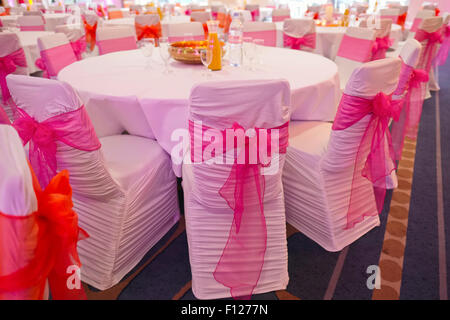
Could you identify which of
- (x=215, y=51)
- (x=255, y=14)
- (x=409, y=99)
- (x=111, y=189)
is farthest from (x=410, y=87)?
(x=255, y=14)

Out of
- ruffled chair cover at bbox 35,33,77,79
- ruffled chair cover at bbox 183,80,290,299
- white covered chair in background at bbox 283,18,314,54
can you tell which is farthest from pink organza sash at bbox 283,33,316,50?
ruffled chair cover at bbox 183,80,290,299

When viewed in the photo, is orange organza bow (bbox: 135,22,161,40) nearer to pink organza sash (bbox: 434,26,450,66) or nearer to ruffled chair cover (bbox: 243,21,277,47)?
ruffled chair cover (bbox: 243,21,277,47)

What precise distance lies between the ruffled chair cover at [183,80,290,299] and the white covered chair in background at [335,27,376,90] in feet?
5.46

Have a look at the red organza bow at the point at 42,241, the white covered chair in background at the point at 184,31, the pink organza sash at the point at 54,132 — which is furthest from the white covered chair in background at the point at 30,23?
the red organza bow at the point at 42,241

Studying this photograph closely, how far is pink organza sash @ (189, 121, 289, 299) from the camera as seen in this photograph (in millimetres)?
1166

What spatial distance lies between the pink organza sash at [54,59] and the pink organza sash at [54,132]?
4.32ft

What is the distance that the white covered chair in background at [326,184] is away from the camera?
1.49m

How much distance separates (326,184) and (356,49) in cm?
172

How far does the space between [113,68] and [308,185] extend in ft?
4.54

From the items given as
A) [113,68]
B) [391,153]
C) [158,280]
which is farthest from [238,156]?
[113,68]

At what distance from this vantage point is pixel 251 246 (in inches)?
56.7
